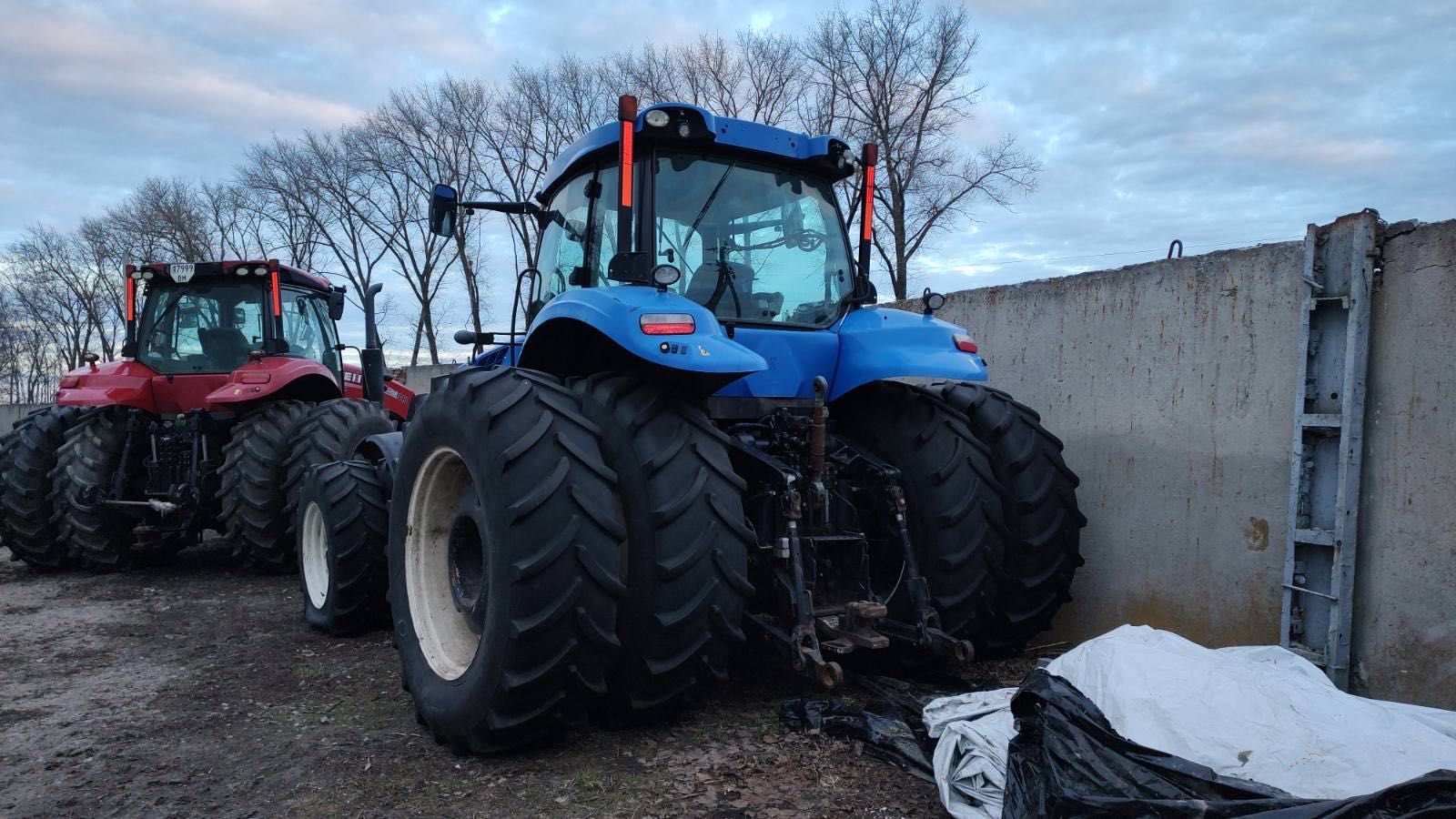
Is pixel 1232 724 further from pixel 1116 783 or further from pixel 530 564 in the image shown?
pixel 530 564

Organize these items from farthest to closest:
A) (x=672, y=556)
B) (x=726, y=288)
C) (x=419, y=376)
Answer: (x=419, y=376)
(x=726, y=288)
(x=672, y=556)

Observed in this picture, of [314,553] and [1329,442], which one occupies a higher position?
[1329,442]

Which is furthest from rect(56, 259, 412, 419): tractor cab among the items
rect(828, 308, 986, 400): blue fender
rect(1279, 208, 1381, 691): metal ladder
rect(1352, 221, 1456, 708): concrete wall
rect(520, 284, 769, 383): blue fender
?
rect(1352, 221, 1456, 708): concrete wall

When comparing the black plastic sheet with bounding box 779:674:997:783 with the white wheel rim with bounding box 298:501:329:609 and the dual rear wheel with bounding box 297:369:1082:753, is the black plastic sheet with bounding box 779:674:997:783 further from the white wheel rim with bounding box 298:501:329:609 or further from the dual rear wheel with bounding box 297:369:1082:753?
the white wheel rim with bounding box 298:501:329:609

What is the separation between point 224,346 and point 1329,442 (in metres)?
7.87

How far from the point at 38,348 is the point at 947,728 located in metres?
53.4

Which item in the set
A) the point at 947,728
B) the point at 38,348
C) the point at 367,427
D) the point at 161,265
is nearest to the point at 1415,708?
the point at 947,728

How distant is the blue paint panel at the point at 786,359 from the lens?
12.5 ft

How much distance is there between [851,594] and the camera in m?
3.80

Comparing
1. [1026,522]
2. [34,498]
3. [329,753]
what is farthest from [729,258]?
[34,498]

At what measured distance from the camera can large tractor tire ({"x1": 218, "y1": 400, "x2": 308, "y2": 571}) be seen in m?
6.50

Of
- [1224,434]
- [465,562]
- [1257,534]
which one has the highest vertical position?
[1224,434]

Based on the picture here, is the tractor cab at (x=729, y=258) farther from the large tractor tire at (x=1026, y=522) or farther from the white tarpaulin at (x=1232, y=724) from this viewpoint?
the white tarpaulin at (x=1232, y=724)

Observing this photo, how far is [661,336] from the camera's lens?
3.15 m
